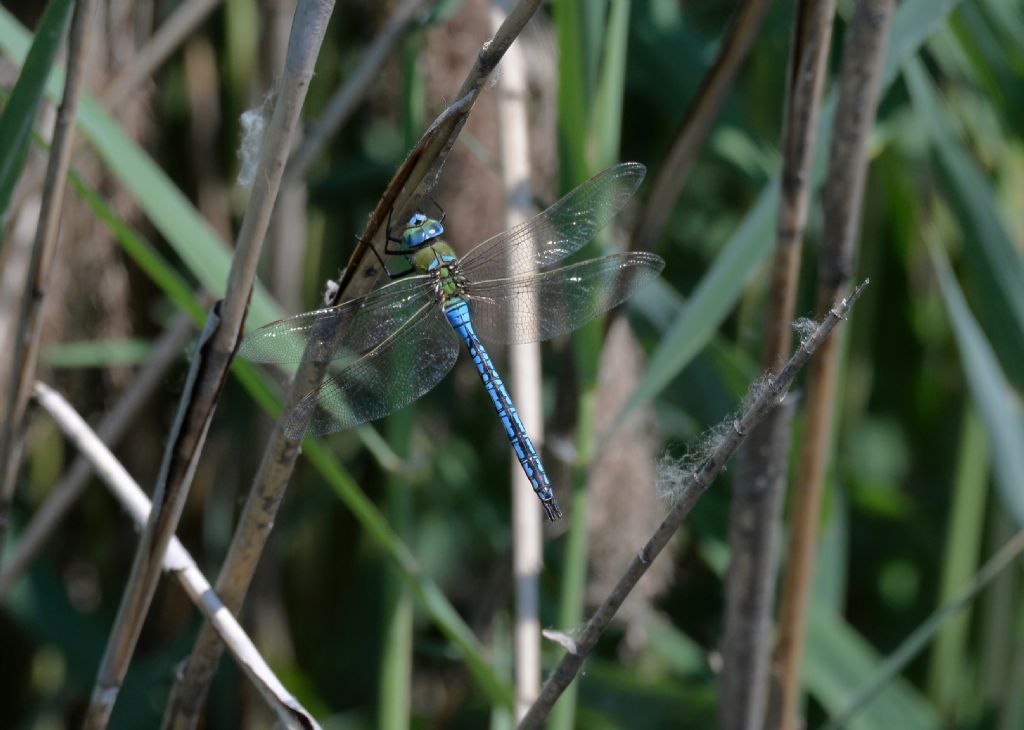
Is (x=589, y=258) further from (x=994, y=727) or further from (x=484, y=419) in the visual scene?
(x=994, y=727)

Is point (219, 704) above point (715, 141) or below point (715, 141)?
below

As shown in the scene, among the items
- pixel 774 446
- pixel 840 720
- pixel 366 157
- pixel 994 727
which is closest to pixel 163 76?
pixel 366 157

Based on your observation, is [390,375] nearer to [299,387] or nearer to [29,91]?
[299,387]

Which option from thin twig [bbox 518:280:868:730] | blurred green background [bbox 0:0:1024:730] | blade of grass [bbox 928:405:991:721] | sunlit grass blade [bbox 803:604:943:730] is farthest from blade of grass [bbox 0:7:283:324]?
blade of grass [bbox 928:405:991:721]

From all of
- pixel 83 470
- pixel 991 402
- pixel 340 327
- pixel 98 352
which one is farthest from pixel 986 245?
pixel 98 352

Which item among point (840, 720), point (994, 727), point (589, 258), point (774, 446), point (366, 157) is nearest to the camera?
point (774, 446)

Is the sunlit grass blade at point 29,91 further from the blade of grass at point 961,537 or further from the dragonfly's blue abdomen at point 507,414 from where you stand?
the blade of grass at point 961,537

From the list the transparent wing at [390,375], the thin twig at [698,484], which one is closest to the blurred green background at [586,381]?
the transparent wing at [390,375]
